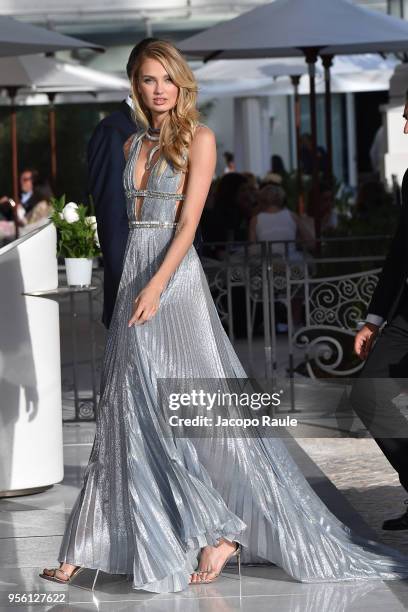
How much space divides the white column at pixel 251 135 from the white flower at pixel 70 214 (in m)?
17.3

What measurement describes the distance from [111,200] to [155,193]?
116 cm

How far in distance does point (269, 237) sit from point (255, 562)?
27.2ft

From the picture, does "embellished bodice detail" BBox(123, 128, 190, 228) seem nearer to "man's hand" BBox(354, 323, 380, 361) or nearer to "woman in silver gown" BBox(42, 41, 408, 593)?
"woman in silver gown" BBox(42, 41, 408, 593)

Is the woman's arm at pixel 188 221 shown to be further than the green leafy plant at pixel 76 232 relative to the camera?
No

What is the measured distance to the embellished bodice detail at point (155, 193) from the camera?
5.18 m

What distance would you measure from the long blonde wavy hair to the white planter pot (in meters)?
1.95

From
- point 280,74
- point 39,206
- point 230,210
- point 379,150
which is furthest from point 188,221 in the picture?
point 379,150

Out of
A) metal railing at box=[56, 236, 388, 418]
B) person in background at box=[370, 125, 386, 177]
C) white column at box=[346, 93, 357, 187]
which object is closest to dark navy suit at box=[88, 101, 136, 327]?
metal railing at box=[56, 236, 388, 418]

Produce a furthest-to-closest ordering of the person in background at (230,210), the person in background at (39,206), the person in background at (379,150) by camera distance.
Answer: the person in background at (379,150)
the person in background at (39,206)
the person in background at (230,210)

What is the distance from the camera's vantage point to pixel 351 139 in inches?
1284

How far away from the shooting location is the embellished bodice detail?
5180 mm

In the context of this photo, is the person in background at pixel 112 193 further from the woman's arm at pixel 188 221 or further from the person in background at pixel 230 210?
the person in background at pixel 230 210

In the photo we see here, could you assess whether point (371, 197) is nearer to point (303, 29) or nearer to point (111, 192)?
point (303, 29)

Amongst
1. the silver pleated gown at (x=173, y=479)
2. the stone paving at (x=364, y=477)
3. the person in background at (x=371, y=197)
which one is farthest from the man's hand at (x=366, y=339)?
the person in background at (x=371, y=197)
